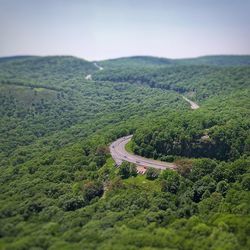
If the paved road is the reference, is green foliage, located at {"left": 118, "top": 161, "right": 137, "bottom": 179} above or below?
above

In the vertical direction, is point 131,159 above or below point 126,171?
below

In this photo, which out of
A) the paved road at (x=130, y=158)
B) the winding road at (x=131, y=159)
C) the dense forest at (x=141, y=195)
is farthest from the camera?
the paved road at (x=130, y=158)

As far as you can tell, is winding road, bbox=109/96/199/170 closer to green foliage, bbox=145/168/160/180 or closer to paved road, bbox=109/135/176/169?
paved road, bbox=109/135/176/169

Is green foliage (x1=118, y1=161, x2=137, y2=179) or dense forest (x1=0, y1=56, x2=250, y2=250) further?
green foliage (x1=118, y1=161, x2=137, y2=179)

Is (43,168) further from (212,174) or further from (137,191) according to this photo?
(212,174)

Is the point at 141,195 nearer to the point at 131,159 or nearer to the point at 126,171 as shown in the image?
the point at 126,171

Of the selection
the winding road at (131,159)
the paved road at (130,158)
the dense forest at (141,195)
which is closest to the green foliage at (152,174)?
the dense forest at (141,195)

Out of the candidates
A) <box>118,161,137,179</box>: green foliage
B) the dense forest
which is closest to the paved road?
the dense forest

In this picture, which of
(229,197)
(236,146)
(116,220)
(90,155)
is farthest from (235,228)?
(90,155)

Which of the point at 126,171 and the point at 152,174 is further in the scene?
the point at 126,171

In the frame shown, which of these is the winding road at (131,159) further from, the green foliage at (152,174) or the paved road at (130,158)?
the green foliage at (152,174)

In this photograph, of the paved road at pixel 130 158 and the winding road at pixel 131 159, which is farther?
the paved road at pixel 130 158

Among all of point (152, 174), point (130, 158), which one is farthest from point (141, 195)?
point (130, 158)
